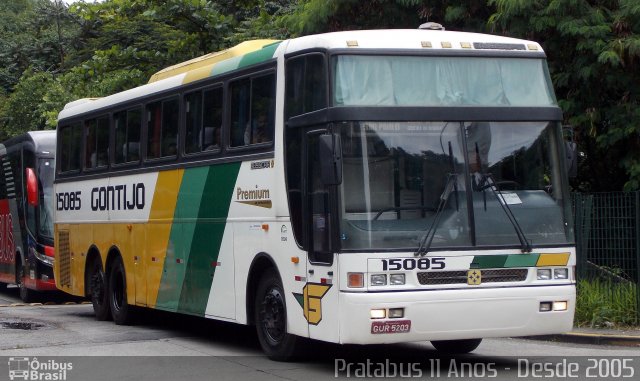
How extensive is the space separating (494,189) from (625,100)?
7.18 m

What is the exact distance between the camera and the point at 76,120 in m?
19.6

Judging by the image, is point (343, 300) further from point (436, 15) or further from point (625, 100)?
point (436, 15)

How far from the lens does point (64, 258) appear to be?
66.3 feet

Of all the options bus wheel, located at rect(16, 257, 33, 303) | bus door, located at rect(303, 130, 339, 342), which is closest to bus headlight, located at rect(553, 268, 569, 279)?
bus door, located at rect(303, 130, 339, 342)

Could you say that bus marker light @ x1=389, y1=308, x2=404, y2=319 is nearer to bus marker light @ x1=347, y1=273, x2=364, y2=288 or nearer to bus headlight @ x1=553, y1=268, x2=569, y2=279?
bus marker light @ x1=347, y1=273, x2=364, y2=288

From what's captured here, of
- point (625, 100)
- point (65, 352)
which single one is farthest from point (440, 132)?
point (625, 100)

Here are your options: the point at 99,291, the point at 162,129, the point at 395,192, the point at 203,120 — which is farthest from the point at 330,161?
the point at 99,291

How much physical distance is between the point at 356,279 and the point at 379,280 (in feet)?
0.74

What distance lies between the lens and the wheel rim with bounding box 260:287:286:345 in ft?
40.3

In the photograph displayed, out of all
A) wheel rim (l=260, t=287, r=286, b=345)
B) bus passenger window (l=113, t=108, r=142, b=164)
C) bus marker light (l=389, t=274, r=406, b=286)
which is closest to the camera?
bus marker light (l=389, t=274, r=406, b=286)

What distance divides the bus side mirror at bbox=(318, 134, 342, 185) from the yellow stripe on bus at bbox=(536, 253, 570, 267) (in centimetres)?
233

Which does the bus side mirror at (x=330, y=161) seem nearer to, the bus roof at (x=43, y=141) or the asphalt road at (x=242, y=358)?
the asphalt road at (x=242, y=358)

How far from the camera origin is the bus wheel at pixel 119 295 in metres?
17.5

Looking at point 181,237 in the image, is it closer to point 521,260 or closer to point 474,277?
point 474,277
